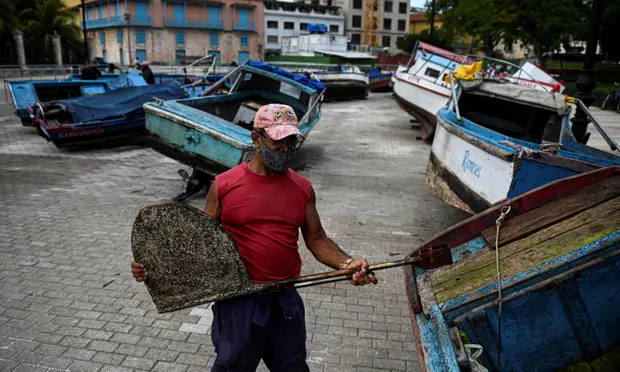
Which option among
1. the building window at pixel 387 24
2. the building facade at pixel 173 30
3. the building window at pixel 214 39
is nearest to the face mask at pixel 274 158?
the building facade at pixel 173 30

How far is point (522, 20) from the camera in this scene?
25656 millimetres

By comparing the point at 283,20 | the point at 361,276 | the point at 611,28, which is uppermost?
the point at 283,20

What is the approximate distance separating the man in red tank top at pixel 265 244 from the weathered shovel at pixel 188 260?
0.22 feet

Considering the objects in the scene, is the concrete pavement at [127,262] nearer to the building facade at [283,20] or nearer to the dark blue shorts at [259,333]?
the dark blue shorts at [259,333]

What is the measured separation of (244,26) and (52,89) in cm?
4391

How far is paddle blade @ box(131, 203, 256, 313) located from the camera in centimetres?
248

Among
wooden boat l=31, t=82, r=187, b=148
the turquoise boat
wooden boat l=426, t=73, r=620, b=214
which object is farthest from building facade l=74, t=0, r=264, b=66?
wooden boat l=426, t=73, r=620, b=214

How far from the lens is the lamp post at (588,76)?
9.44m

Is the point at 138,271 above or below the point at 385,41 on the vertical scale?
below

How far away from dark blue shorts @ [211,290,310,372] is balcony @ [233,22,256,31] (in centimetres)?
5533

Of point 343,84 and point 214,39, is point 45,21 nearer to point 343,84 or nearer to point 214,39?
point 214,39

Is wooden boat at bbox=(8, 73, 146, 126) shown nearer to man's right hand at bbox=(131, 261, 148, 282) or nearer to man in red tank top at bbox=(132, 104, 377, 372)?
man's right hand at bbox=(131, 261, 148, 282)

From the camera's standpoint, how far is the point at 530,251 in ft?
11.0

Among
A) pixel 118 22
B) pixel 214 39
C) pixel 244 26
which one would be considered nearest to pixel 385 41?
pixel 244 26
